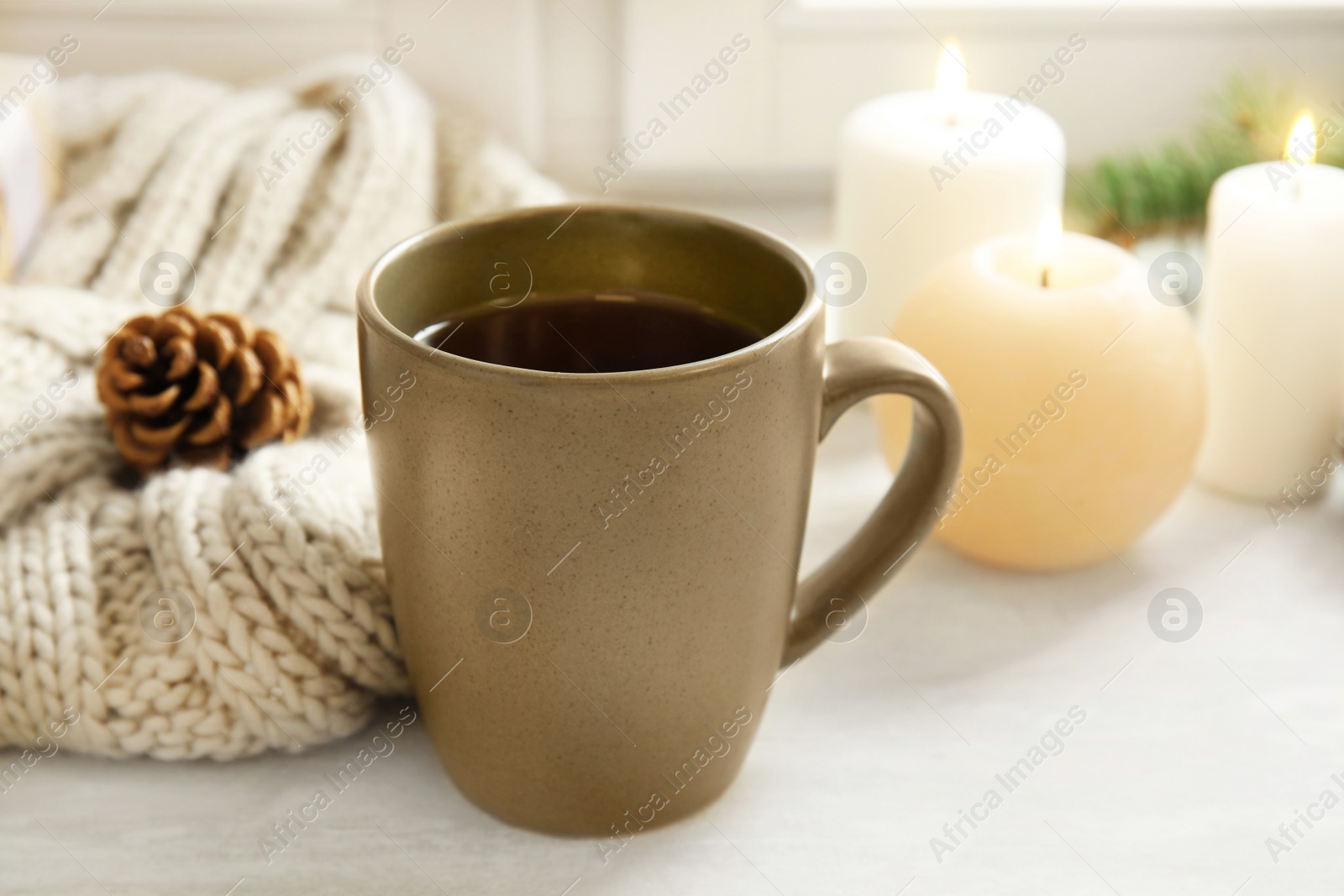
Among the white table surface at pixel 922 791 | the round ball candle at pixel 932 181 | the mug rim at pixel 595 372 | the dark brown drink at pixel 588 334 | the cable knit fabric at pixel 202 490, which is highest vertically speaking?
the mug rim at pixel 595 372

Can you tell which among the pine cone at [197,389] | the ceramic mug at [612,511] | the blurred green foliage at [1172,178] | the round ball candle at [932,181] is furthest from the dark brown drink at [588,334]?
the blurred green foliage at [1172,178]

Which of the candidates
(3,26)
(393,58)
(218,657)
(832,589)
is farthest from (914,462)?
(3,26)

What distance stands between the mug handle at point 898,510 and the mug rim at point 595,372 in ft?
0.14

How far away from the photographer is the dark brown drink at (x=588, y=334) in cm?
49

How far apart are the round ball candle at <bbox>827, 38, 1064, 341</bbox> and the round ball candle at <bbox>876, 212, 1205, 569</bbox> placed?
0.08m

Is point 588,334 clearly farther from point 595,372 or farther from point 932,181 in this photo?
point 932,181

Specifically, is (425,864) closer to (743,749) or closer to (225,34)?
(743,749)

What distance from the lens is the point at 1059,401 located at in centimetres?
58

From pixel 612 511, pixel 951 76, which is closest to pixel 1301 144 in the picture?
pixel 951 76

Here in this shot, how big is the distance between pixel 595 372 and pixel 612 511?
0.08m

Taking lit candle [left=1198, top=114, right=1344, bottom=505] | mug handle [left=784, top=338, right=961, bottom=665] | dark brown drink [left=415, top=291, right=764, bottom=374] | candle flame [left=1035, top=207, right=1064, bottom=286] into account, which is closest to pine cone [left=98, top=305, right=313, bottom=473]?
dark brown drink [left=415, top=291, right=764, bottom=374]

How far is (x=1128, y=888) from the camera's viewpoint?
45cm

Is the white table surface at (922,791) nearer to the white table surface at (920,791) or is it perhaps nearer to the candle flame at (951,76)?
the white table surface at (920,791)

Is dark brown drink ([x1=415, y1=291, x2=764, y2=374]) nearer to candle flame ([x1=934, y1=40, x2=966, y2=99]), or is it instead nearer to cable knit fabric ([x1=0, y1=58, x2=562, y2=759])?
cable knit fabric ([x1=0, y1=58, x2=562, y2=759])
